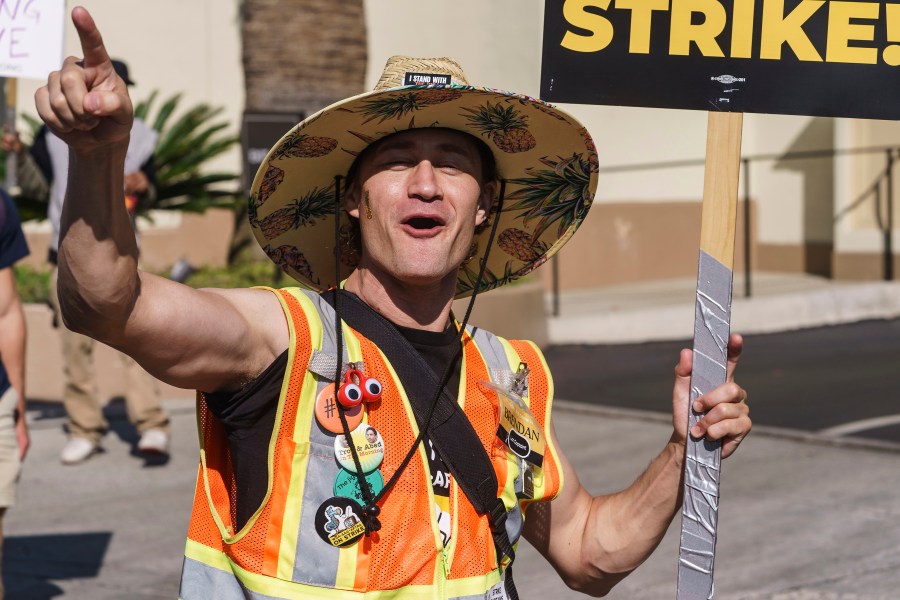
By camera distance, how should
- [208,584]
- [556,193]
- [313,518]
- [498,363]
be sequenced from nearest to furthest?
[313,518]
[208,584]
[498,363]
[556,193]

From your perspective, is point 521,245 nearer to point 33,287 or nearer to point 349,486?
point 349,486

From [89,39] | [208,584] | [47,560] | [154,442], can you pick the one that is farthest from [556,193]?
[154,442]

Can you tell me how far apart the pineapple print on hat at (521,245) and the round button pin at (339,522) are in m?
0.98

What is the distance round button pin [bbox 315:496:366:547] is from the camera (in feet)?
8.30

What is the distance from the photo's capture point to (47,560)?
6.18 metres

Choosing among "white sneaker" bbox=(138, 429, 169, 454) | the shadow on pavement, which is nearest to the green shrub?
"white sneaker" bbox=(138, 429, 169, 454)

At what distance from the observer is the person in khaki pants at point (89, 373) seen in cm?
784

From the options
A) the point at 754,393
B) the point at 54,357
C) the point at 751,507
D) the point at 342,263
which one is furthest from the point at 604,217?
the point at 342,263

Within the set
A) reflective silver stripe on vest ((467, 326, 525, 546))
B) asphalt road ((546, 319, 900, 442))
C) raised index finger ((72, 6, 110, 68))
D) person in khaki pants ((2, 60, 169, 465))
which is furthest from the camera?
asphalt road ((546, 319, 900, 442))

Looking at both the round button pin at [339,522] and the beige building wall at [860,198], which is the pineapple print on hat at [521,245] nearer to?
the round button pin at [339,522]

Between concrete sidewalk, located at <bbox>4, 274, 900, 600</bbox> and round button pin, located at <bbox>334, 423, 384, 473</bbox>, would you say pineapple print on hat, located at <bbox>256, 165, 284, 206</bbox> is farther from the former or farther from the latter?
concrete sidewalk, located at <bbox>4, 274, 900, 600</bbox>

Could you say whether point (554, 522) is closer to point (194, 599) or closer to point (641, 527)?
point (641, 527)

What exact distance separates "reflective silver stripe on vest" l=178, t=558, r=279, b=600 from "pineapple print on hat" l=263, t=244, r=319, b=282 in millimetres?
758

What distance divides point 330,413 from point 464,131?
736 millimetres
